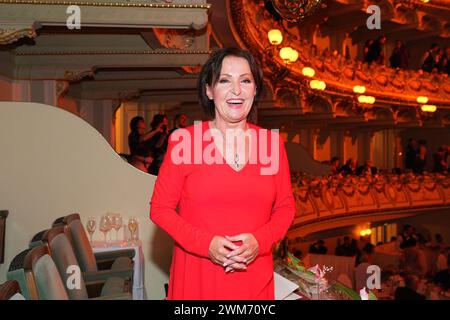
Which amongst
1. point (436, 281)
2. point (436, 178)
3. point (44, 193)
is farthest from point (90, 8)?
point (436, 178)

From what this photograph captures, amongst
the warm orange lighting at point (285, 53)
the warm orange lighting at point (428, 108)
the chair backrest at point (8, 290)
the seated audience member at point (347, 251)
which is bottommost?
the seated audience member at point (347, 251)

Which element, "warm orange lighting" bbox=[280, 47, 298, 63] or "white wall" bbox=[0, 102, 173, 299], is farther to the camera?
"warm orange lighting" bbox=[280, 47, 298, 63]

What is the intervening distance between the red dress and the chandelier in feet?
22.7

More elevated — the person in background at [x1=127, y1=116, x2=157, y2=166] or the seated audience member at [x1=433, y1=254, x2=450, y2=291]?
the person in background at [x1=127, y1=116, x2=157, y2=166]

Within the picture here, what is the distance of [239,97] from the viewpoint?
8.01 ft

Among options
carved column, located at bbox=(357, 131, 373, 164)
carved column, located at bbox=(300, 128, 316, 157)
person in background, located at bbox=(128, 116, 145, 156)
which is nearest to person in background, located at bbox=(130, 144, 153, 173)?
person in background, located at bbox=(128, 116, 145, 156)

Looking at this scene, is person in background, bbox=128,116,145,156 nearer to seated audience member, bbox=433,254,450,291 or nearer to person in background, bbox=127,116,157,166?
person in background, bbox=127,116,157,166

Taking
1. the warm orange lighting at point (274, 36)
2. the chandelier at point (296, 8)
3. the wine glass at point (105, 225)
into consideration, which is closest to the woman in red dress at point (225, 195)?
the wine glass at point (105, 225)

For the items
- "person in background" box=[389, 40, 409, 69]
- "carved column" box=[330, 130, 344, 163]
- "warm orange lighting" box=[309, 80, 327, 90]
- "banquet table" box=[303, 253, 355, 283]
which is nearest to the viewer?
→ "banquet table" box=[303, 253, 355, 283]

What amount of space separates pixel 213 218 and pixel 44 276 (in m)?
0.99

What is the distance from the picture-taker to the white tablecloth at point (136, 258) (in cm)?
500

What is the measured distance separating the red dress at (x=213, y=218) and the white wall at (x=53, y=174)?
2.95 meters

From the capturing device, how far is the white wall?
16.5ft

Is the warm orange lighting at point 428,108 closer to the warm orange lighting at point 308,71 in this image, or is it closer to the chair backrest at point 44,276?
the warm orange lighting at point 308,71
